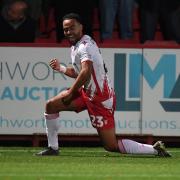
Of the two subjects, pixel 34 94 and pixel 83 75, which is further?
pixel 34 94

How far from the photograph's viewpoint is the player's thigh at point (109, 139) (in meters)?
Result: 13.0

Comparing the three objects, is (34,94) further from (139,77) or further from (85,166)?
(85,166)

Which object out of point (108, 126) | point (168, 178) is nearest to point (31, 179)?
point (168, 178)

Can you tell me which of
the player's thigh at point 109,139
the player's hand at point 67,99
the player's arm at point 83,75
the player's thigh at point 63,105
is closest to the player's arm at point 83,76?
the player's arm at point 83,75

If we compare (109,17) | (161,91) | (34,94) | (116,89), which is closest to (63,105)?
(34,94)

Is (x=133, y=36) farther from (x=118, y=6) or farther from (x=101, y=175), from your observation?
(x=101, y=175)

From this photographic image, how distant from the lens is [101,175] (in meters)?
10.6

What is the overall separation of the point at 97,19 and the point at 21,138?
3.09 meters

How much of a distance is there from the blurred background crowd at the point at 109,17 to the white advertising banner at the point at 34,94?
101cm

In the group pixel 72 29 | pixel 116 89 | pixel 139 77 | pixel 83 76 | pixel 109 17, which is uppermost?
pixel 109 17

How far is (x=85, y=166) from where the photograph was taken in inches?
460

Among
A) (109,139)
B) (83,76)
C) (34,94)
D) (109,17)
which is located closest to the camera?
(83,76)

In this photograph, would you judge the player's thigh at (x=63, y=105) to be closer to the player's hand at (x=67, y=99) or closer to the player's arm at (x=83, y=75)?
the player's hand at (x=67, y=99)

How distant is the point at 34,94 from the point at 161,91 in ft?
6.79
